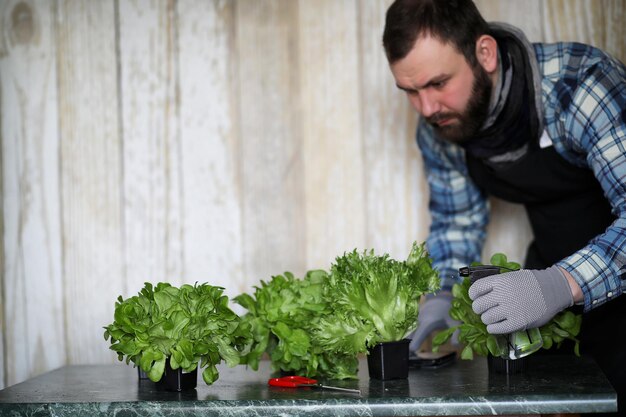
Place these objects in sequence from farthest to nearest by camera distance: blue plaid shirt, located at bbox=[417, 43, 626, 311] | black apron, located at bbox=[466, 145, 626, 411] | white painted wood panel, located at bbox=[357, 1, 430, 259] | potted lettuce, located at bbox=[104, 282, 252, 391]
A: 1. white painted wood panel, located at bbox=[357, 1, 430, 259]
2. black apron, located at bbox=[466, 145, 626, 411]
3. blue plaid shirt, located at bbox=[417, 43, 626, 311]
4. potted lettuce, located at bbox=[104, 282, 252, 391]

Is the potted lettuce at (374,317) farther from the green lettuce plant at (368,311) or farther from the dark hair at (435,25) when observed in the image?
the dark hair at (435,25)

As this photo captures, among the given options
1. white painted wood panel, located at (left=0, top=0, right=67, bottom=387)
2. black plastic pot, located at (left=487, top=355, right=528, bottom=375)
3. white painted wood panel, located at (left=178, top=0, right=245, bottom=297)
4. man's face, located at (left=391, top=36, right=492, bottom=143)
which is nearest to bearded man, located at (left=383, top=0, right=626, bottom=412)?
man's face, located at (left=391, top=36, right=492, bottom=143)

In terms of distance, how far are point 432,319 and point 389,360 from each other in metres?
0.54

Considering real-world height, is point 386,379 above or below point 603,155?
below

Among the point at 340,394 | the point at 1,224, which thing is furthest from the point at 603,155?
the point at 1,224

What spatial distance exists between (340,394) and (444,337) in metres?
0.34

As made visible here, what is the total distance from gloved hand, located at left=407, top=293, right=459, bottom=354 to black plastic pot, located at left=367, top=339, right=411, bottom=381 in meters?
0.45

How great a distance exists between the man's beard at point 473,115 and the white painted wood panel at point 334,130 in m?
0.44

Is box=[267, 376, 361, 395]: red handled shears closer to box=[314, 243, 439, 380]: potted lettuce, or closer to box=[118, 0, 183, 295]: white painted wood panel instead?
box=[314, 243, 439, 380]: potted lettuce

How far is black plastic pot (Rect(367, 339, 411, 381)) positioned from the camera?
162 centimetres

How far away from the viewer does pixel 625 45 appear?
2422 millimetres

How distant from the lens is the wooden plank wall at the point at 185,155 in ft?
8.32

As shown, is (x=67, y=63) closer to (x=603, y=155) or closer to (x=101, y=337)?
(x=101, y=337)

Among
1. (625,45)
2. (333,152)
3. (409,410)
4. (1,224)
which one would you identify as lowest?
(409,410)
